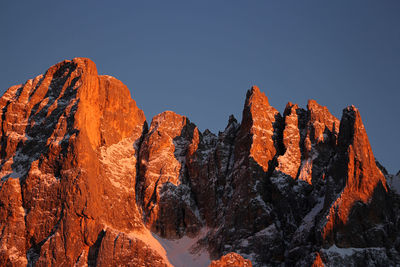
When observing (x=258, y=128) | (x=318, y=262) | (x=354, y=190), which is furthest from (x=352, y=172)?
(x=258, y=128)

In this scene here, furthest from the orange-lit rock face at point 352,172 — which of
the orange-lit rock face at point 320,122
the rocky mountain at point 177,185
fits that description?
the orange-lit rock face at point 320,122

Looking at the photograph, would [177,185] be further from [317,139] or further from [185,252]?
[317,139]

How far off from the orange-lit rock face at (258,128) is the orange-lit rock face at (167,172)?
13.3m

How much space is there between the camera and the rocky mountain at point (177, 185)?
128 metres

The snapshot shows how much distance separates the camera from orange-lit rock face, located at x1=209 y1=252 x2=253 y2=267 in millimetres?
A: 121938

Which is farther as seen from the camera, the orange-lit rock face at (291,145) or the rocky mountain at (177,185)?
the orange-lit rock face at (291,145)

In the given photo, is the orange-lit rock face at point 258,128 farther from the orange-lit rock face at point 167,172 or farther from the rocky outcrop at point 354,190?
the rocky outcrop at point 354,190

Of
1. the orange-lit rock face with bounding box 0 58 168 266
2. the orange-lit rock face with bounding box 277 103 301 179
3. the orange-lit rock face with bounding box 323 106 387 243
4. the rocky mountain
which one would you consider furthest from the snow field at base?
the orange-lit rock face with bounding box 323 106 387 243

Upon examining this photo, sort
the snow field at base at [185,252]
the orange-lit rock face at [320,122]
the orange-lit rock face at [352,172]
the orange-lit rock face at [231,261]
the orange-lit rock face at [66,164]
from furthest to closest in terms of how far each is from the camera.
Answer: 1. the orange-lit rock face at [320,122]
2. the snow field at base at [185,252]
3. the orange-lit rock face at [66,164]
4. the orange-lit rock face at [352,172]
5. the orange-lit rock face at [231,261]

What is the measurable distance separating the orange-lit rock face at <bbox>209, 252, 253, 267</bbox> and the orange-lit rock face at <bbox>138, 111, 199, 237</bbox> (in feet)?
86.0

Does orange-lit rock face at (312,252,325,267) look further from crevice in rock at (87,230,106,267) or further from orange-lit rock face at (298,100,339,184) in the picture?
crevice in rock at (87,230,106,267)

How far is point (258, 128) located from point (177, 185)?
67.6 feet

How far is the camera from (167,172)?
155750mm

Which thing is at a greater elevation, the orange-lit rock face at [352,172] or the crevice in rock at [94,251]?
the orange-lit rock face at [352,172]
